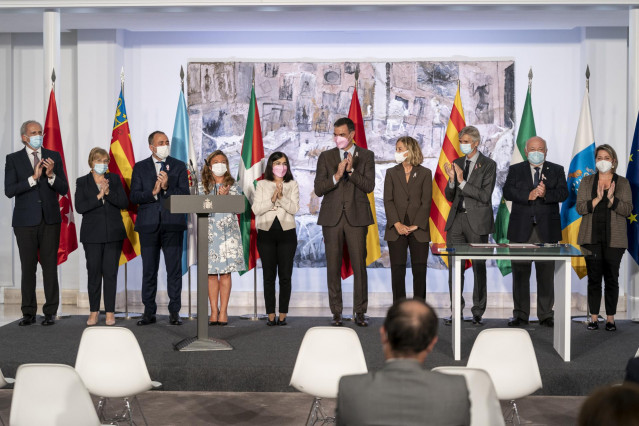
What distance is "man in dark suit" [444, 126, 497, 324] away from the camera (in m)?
6.72

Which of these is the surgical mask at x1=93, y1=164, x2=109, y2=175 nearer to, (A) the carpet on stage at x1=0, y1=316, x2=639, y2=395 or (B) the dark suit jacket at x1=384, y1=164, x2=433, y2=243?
(A) the carpet on stage at x1=0, y1=316, x2=639, y2=395

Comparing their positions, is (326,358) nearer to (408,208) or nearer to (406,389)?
(406,389)

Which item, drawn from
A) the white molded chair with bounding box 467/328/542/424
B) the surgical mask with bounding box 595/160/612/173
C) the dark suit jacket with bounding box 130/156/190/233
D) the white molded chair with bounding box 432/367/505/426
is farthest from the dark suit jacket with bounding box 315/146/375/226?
the white molded chair with bounding box 432/367/505/426

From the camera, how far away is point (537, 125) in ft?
29.6

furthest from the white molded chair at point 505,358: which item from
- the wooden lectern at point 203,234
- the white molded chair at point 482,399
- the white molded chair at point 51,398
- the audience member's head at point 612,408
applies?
the audience member's head at point 612,408

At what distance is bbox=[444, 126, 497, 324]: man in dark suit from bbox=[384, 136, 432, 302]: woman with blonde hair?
215 millimetres

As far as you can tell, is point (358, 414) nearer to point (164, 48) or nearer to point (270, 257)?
A: point (270, 257)

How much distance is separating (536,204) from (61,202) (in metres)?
4.12

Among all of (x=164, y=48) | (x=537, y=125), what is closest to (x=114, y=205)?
(x=164, y=48)

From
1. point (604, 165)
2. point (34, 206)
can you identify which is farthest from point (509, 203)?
point (34, 206)

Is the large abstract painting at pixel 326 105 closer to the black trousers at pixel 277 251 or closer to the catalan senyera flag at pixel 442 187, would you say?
the catalan senyera flag at pixel 442 187

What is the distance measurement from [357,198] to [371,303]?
2.59 m

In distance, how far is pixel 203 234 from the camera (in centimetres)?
569

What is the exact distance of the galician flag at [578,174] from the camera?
287 inches
